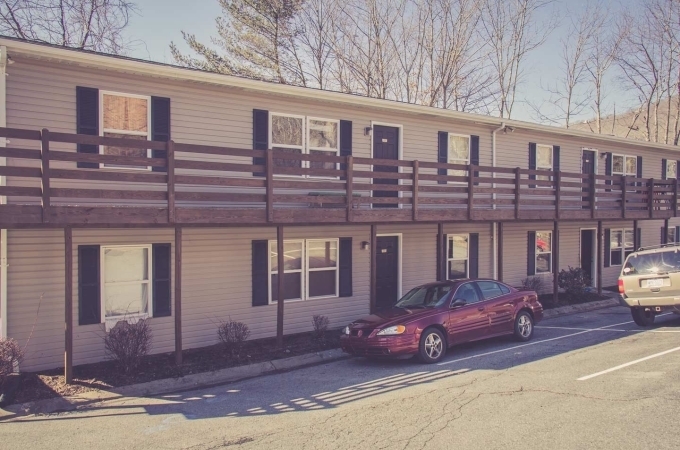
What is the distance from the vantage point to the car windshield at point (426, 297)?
10750 mm

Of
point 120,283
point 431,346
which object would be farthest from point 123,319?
point 431,346

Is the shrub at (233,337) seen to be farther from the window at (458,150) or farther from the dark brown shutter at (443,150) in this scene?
the window at (458,150)

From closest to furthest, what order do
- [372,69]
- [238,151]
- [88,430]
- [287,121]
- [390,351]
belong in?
[88,430]
[390,351]
[238,151]
[287,121]
[372,69]

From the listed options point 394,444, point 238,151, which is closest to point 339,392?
point 394,444

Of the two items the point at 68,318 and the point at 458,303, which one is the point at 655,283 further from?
the point at 68,318

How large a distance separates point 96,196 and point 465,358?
723cm

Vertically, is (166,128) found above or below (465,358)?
above

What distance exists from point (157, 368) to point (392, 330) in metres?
4.46

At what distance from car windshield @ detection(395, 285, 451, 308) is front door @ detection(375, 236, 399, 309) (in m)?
3.21

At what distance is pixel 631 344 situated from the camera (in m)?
10.8

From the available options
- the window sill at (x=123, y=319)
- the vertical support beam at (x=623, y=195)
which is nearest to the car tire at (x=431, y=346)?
the window sill at (x=123, y=319)

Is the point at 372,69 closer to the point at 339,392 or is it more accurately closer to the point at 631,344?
the point at 631,344

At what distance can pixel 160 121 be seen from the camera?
37.3 feet

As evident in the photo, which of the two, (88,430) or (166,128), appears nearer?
(88,430)
